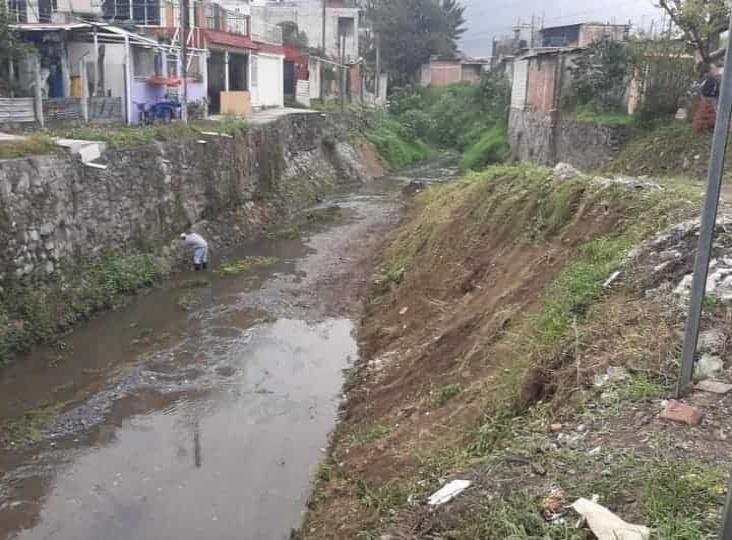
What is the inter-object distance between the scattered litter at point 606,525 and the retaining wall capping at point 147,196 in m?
12.9

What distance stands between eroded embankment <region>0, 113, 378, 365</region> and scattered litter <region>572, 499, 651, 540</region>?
12.0 metres

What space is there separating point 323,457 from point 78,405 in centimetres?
477

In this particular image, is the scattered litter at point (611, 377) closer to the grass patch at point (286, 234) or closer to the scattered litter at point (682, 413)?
the scattered litter at point (682, 413)

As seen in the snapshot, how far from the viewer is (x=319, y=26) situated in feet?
186

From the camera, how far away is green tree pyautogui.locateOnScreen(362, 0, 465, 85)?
64000 mm

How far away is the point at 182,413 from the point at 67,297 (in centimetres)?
552

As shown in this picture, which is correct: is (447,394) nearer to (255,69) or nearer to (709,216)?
(709,216)

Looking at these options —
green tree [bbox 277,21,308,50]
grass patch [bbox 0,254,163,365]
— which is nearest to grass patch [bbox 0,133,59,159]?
grass patch [bbox 0,254,163,365]

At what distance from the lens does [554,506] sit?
5.46 m

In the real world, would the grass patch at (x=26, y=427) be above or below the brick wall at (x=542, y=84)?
below

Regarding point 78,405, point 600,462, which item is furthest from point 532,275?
point 78,405

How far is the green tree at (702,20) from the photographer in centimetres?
1900

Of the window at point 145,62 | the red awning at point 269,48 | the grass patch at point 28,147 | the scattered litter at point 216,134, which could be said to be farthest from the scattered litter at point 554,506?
the red awning at point 269,48

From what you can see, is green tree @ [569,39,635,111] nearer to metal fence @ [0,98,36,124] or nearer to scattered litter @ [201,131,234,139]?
scattered litter @ [201,131,234,139]
